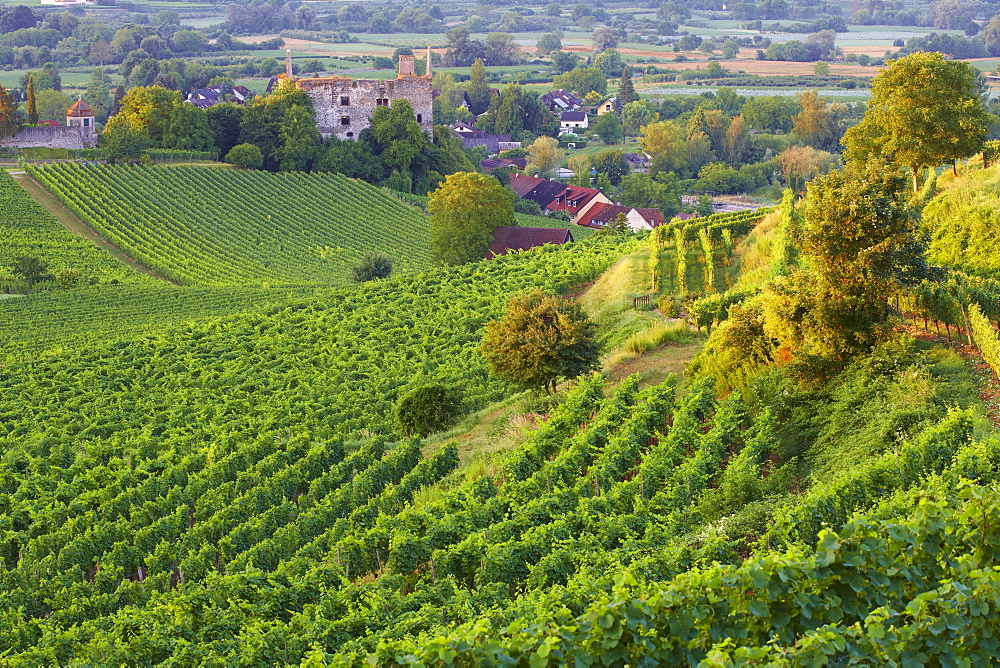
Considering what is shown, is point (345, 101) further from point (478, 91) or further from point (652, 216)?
point (478, 91)

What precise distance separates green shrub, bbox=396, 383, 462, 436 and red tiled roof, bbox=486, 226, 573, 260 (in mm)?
33535

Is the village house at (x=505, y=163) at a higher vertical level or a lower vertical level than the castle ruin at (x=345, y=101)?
lower

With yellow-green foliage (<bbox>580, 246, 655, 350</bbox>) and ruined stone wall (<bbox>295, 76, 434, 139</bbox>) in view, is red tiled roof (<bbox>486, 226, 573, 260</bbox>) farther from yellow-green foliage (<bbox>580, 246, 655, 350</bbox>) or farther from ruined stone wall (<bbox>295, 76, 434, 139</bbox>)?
ruined stone wall (<bbox>295, 76, 434, 139</bbox>)

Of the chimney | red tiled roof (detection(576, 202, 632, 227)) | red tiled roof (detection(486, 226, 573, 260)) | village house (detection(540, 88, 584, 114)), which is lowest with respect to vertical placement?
red tiled roof (detection(576, 202, 632, 227))

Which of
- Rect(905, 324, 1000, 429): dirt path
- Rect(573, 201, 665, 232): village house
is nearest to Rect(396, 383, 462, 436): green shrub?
Rect(905, 324, 1000, 429): dirt path

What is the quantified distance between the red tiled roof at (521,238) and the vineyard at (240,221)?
14.7 feet

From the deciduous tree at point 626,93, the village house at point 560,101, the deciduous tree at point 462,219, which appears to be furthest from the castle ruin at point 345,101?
the deciduous tree at point 626,93

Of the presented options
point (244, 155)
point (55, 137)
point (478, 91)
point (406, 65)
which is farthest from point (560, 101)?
point (55, 137)

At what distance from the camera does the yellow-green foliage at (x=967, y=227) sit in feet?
88.9

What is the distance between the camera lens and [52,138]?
8275cm

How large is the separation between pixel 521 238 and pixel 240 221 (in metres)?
19.7

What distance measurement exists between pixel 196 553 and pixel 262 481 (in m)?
3.46

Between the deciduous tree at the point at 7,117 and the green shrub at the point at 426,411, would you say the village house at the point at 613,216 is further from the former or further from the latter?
the green shrub at the point at 426,411

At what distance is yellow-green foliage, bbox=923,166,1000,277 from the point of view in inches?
1067
